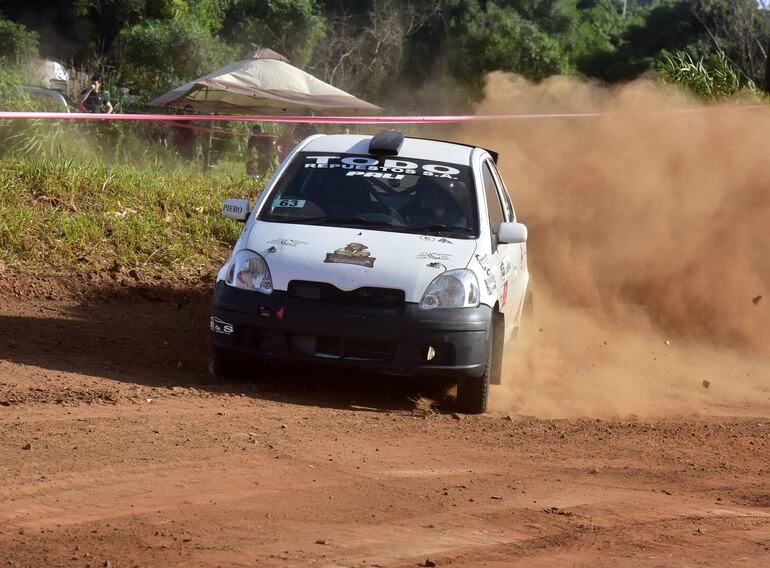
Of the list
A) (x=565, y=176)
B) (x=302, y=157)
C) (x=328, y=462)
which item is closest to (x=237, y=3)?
(x=565, y=176)

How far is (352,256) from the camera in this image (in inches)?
287

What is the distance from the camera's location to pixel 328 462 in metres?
5.62

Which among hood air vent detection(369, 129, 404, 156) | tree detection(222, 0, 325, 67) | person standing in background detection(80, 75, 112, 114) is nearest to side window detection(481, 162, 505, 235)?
hood air vent detection(369, 129, 404, 156)

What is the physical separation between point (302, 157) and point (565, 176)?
17.9ft

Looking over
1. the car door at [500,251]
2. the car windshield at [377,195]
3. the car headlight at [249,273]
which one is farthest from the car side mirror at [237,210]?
the car door at [500,251]

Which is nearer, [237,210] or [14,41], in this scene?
[237,210]

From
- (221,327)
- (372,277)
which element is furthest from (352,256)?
(221,327)

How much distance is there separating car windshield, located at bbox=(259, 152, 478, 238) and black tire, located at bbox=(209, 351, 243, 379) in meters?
1.01

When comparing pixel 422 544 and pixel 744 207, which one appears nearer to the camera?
pixel 422 544

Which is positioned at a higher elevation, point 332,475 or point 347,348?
point 347,348

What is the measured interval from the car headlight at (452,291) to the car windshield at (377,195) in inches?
21.5

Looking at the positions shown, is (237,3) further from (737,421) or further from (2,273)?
(737,421)

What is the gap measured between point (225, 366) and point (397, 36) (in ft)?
123

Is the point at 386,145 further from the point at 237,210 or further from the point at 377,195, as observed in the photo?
the point at 237,210
